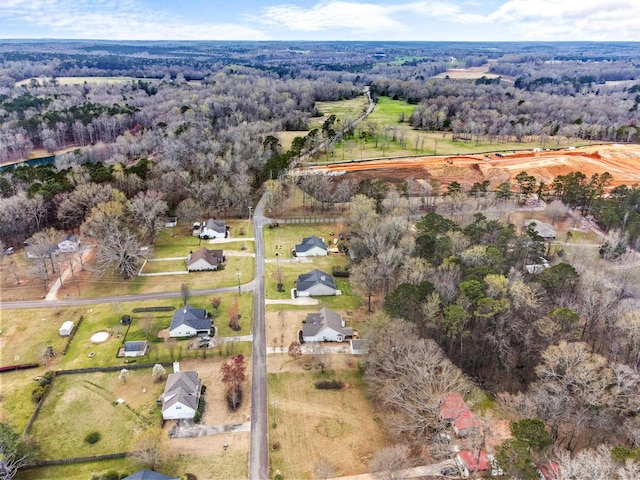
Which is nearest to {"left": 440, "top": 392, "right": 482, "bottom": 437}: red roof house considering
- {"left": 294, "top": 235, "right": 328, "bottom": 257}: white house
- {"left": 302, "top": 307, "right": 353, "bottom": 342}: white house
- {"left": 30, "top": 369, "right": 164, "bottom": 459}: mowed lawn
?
{"left": 302, "top": 307, "right": 353, "bottom": 342}: white house

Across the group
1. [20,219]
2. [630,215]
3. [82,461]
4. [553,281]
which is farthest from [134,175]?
[630,215]

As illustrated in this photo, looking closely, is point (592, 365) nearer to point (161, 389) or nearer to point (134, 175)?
point (161, 389)

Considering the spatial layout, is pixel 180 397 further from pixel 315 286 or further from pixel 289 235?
pixel 289 235

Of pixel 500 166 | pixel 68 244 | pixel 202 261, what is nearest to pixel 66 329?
pixel 202 261

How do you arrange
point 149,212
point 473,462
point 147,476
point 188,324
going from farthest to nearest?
point 149,212
point 188,324
point 473,462
point 147,476

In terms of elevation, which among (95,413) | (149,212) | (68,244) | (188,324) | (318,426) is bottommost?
(95,413)

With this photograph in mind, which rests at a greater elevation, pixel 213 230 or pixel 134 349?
pixel 213 230

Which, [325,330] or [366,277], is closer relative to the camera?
[325,330]
